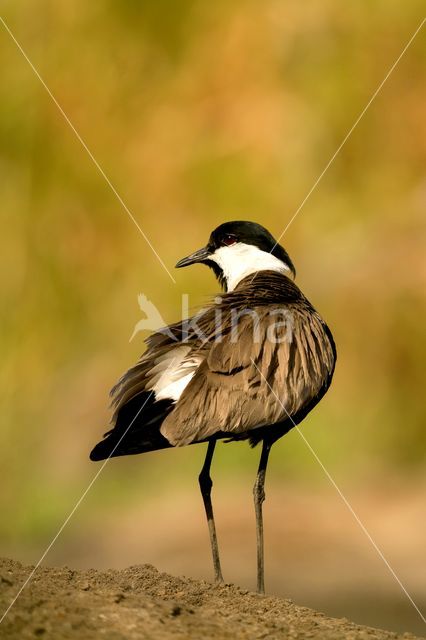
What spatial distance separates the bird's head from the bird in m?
0.45

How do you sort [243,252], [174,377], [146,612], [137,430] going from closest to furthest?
1. [146,612]
2. [137,430]
3. [174,377]
4. [243,252]

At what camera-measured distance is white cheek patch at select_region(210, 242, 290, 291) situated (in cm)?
590

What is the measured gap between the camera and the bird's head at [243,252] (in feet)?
19.3

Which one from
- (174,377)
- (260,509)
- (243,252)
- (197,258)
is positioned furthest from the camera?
(197,258)

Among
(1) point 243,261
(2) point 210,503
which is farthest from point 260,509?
(1) point 243,261

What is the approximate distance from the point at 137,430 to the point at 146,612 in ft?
4.24

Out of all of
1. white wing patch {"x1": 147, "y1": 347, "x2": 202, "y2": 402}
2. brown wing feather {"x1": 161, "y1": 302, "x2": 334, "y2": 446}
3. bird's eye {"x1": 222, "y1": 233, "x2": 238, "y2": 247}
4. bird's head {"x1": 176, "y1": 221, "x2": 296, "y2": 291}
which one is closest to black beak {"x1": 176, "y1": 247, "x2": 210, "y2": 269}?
bird's head {"x1": 176, "y1": 221, "x2": 296, "y2": 291}

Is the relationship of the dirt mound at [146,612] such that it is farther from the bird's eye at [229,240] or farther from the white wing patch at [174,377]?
the bird's eye at [229,240]

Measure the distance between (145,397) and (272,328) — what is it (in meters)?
0.76

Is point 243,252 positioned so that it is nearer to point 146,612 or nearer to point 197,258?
point 197,258

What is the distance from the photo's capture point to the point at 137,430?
471 cm

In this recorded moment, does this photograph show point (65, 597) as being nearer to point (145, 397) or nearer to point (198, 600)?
point (198, 600)

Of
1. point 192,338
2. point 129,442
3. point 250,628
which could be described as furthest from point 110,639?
point 192,338

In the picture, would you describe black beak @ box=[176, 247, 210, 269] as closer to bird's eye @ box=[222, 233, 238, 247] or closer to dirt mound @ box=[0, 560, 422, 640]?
bird's eye @ box=[222, 233, 238, 247]
